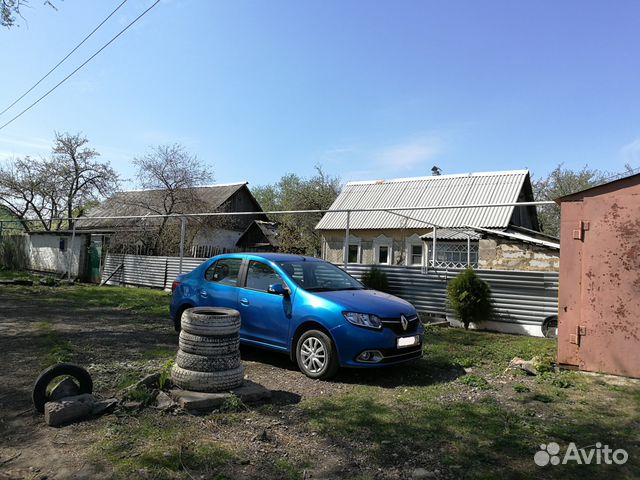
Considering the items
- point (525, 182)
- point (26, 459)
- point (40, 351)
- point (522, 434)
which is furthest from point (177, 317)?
point (525, 182)

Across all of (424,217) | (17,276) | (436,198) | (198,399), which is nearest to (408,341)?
(198,399)

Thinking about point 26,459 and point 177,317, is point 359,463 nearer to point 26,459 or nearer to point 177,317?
point 26,459

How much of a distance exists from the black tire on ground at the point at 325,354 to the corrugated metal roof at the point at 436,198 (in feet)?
56.6

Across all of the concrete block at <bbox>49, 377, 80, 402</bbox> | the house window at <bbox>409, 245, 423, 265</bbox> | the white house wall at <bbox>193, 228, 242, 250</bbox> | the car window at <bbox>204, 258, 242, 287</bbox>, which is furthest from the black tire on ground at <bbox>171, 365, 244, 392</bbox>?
the house window at <bbox>409, 245, 423, 265</bbox>

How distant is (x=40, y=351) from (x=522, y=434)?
6.52 m

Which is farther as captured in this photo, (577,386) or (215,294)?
(215,294)

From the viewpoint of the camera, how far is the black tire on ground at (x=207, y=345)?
486 cm

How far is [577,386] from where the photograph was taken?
5.55 metres

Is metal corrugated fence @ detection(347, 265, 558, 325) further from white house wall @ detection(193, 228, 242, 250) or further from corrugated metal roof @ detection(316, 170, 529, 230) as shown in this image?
white house wall @ detection(193, 228, 242, 250)

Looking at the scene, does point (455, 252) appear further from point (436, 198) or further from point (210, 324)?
point (210, 324)

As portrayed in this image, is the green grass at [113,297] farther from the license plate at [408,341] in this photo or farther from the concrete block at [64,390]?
the license plate at [408,341]

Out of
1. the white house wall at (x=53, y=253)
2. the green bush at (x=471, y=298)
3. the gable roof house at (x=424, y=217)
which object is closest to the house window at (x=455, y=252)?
the gable roof house at (x=424, y=217)

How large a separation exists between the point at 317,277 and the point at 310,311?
2.98ft

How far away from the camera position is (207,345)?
488 centimetres
